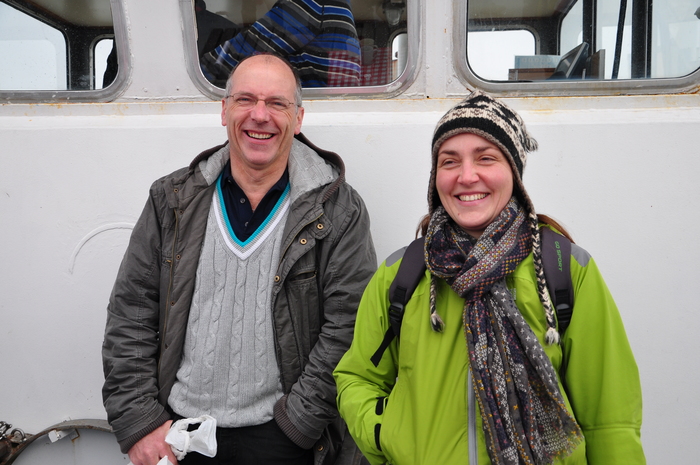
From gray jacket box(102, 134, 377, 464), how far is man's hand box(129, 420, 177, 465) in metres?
0.02

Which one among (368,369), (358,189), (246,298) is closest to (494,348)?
(368,369)

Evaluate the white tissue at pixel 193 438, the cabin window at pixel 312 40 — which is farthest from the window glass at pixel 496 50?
the white tissue at pixel 193 438

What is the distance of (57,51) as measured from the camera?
2.31 meters

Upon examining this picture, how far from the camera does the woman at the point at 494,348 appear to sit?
1.30 metres

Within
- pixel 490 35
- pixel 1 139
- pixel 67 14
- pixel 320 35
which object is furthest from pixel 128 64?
pixel 490 35

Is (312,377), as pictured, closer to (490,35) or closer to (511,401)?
(511,401)

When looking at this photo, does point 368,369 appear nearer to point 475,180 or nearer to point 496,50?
point 475,180

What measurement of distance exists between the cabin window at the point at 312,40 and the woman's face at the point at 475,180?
2.78ft

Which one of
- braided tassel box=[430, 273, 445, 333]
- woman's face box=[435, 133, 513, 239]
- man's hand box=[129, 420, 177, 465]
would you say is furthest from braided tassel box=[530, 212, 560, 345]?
man's hand box=[129, 420, 177, 465]

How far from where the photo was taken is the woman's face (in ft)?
4.69

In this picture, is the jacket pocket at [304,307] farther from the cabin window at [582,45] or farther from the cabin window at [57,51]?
the cabin window at [57,51]

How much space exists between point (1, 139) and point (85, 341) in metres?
0.94

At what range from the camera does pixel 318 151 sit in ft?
6.93

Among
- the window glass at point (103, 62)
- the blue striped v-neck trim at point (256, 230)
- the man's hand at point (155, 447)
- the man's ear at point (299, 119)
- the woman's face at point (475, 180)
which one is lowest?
the man's hand at point (155, 447)
